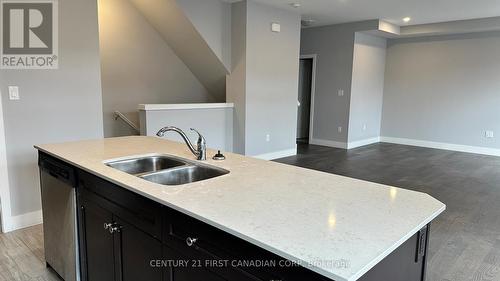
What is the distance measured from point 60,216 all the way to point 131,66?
3765 millimetres

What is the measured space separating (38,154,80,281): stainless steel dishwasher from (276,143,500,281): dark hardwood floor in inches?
92.7

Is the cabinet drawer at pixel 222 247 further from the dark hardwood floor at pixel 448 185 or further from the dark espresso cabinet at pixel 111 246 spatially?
the dark hardwood floor at pixel 448 185

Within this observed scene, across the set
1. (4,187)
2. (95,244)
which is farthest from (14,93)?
(95,244)

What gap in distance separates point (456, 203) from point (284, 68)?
3316mm

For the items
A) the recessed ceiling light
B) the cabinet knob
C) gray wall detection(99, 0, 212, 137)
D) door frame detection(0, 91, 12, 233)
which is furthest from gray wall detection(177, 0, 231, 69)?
the cabinet knob

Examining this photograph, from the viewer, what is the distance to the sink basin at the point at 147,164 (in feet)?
6.95

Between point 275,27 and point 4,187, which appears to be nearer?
point 4,187

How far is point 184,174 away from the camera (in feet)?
6.54

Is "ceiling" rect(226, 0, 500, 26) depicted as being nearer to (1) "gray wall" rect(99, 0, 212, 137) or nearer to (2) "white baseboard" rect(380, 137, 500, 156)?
(1) "gray wall" rect(99, 0, 212, 137)

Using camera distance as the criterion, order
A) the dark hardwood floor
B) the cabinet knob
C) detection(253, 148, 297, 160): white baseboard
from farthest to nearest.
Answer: detection(253, 148, 297, 160): white baseboard < the dark hardwood floor < the cabinet knob

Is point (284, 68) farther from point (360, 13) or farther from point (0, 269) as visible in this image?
point (0, 269)

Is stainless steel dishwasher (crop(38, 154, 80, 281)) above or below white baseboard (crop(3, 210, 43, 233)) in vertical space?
above

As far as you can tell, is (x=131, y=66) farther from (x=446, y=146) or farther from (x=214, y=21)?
(x=446, y=146)

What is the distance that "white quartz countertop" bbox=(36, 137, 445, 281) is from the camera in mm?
Answer: 975
